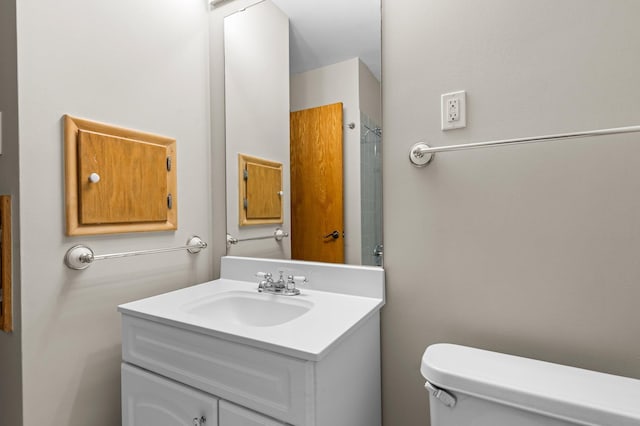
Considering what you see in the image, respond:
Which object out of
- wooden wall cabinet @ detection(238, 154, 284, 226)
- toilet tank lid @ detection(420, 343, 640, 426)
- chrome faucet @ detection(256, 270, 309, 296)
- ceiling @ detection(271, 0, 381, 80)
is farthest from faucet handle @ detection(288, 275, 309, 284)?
ceiling @ detection(271, 0, 381, 80)

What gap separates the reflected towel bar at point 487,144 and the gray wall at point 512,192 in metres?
0.03

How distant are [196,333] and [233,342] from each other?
0.14 metres

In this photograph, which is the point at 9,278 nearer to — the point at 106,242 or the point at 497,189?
the point at 106,242

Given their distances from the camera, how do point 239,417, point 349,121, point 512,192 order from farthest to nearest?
point 349,121, point 512,192, point 239,417

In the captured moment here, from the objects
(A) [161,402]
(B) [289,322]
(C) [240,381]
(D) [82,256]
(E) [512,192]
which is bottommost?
(A) [161,402]

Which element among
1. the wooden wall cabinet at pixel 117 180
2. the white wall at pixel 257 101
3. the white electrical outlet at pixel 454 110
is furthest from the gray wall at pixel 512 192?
the wooden wall cabinet at pixel 117 180

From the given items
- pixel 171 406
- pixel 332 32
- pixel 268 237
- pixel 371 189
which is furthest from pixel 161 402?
pixel 332 32

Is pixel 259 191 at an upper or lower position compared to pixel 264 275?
upper

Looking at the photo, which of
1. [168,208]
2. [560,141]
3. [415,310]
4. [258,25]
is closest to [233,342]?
[415,310]

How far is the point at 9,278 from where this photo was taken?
3.00 feet

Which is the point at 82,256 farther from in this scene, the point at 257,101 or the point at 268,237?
the point at 257,101

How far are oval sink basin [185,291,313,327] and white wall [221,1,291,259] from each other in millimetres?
211

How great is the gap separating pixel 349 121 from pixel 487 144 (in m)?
0.44

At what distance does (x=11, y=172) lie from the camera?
91cm
